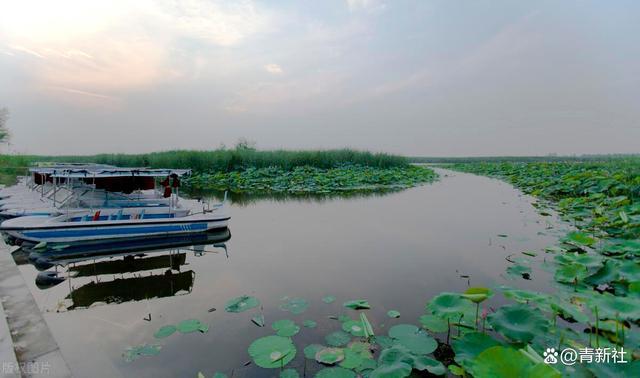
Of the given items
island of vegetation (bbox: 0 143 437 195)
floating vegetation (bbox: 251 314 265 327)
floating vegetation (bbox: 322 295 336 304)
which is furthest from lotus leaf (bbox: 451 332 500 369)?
island of vegetation (bbox: 0 143 437 195)

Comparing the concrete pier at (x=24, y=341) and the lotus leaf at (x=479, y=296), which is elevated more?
the lotus leaf at (x=479, y=296)

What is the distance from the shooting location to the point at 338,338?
2855 millimetres

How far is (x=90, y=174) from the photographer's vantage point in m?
6.32

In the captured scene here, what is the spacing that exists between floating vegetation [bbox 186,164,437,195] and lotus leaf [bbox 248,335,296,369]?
37.6ft

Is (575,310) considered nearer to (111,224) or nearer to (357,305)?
(357,305)

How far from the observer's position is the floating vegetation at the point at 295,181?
51.3 feet

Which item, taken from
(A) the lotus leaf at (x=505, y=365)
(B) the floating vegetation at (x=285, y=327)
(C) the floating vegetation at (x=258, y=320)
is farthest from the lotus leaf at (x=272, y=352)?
(A) the lotus leaf at (x=505, y=365)

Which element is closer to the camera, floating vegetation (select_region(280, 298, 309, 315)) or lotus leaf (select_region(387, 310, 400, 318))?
lotus leaf (select_region(387, 310, 400, 318))

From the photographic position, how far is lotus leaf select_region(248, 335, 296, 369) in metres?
2.46

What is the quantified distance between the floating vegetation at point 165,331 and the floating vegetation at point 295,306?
1146 mm

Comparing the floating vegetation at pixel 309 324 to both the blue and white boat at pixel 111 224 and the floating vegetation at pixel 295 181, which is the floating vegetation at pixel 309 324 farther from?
the floating vegetation at pixel 295 181

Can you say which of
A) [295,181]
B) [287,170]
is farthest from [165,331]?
[287,170]

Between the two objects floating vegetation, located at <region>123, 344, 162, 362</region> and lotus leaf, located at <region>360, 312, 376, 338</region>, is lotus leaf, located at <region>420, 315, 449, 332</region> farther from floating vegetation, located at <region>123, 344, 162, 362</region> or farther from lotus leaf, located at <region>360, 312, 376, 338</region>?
floating vegetation, located at <region>123, 344, 162, 362</region>

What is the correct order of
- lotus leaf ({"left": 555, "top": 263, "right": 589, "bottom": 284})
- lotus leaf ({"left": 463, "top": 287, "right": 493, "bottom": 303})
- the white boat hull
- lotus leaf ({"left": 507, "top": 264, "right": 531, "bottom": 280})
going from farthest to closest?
the white boat hull → lotus leaf ({"left": 507, "top": 264, "right": 531, "bottom": 280}) → lotus leaf ({"left": 555, "top": 263, "right": 589, "bottom": 284}) → lotus leaf ({"left": 463, "top": 287, "right": 493, "bottom": 303})
